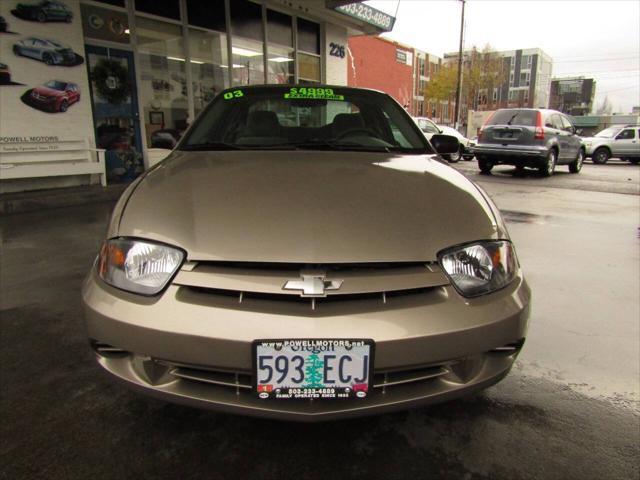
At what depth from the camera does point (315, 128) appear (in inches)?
112

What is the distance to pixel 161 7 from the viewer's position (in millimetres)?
8484

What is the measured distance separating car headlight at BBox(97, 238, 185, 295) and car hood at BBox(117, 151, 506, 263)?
0.04 metres

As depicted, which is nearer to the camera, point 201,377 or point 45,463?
point 201,377

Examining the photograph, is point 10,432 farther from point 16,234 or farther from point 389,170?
point 16,234

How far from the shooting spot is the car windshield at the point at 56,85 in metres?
6.91

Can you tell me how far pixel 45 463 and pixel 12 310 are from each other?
5.57ft

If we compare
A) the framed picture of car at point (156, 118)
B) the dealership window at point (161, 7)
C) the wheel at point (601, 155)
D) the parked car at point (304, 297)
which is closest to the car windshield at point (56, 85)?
the framed picture of car at point (156, 118)

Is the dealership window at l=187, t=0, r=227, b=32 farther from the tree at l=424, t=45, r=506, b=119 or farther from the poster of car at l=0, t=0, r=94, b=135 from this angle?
the tree at l=424, t=45, r=506, b=119

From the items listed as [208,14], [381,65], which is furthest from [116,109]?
[381,65]

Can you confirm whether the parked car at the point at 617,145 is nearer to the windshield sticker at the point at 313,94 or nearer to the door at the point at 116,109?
the door at the point at 116,109

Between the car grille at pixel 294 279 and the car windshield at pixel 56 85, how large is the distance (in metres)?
6.92

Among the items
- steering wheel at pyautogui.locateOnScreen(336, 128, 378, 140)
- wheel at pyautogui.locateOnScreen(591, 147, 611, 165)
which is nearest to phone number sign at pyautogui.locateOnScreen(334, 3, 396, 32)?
steering wheel at pyautogui.locateOnScreen(336, 128, 378, 140)

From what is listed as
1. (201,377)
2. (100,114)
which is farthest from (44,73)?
(201,377)

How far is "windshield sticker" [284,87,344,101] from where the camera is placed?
2.99 metres
